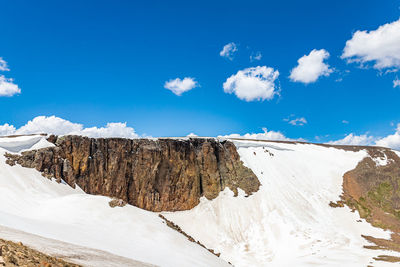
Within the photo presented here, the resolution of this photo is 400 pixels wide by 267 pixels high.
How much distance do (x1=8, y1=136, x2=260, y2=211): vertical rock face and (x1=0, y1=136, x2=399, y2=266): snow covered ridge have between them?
6.19 feet

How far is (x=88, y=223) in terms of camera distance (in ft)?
56.5

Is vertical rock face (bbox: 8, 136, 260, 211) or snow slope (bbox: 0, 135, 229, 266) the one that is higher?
vertical rock face (bbox: 8, 136, 260, 211)

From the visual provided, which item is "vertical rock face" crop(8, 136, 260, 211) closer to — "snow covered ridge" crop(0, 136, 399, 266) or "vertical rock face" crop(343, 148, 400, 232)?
"snow covered ridge" crop(0, 136, 399, 266)

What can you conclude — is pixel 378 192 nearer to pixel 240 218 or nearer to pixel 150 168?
pixel 240 218

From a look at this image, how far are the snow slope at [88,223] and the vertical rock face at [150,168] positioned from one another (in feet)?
18.4

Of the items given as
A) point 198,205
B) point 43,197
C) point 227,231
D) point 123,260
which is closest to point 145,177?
point 198,205

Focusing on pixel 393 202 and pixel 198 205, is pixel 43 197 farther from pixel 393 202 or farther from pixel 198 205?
pixel 393 202

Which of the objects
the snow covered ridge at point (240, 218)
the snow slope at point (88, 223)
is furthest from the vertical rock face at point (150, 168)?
the snow slope at point (88, 223)

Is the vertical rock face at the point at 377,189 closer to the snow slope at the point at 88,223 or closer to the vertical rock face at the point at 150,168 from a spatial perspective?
the vertical rock face at the point at 150,168

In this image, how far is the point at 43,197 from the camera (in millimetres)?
20984

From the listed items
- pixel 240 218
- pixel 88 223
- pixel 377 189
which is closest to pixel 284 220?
pixel 240 218

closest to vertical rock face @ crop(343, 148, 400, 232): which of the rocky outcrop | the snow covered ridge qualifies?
the rocky outcrop

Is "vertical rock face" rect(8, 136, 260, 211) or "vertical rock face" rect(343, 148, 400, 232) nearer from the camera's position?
"vertical rock face" rect(8, 136, 260, 211)

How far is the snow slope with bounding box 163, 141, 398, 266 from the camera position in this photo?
28.1 m
